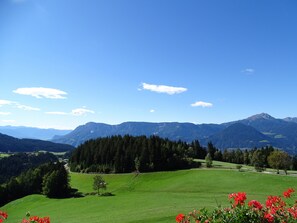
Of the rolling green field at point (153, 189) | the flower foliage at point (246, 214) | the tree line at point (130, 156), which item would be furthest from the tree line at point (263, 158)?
the flower foliage at point (246, 214)

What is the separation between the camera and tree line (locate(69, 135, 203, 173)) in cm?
12606

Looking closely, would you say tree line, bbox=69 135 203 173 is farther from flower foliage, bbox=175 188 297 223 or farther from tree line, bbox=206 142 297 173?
flower foliage, bbox=175 188 297 223

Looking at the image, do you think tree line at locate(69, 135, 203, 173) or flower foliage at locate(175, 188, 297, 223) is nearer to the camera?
flower foliage at locate(175, 188, 297, 223)

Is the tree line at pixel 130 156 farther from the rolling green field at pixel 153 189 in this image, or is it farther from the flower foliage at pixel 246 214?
the flower foliage at pixel 246 214

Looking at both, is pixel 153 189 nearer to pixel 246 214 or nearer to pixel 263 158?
pixel 263 158

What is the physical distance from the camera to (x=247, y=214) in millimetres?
10258

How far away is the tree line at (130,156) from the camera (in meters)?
126

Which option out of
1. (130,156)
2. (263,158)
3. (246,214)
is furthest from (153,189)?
(246,214)

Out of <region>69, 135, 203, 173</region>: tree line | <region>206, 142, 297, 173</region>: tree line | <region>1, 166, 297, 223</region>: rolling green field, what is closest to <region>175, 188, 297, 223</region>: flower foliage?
<region>1, 166, 297, 223</region>: rolling green field

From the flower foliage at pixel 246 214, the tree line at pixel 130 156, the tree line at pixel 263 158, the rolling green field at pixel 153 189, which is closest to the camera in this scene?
the flower foliage at pixel 246 214

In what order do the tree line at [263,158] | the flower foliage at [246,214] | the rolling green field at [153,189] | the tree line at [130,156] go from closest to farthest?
the flower foliage at [246,214] < the rolling green field at [153,189] < the tree line at [130,156] < the tree line at [263,158]

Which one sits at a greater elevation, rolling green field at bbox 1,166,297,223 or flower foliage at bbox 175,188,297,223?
flower foliage at bbox 175,188,297,223

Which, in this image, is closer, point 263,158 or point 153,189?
point 153,189

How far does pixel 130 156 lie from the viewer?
133 m
